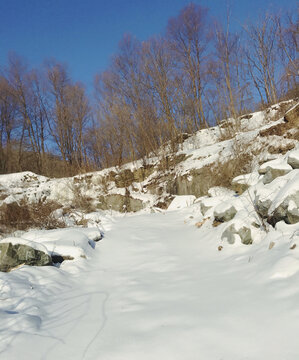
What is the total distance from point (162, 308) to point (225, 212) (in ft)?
8.05

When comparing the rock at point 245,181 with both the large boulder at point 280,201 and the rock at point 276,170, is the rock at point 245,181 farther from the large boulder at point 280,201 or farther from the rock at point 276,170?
the large boulder at point 280,201

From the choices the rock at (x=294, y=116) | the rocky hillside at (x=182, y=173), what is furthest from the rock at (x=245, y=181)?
the rock at (x=294, y=116)

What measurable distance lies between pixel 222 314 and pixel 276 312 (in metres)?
0.37

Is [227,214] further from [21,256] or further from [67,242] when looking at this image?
[21,256]

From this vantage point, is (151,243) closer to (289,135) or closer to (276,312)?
(276,312)

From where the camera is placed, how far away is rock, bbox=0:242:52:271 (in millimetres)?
3166

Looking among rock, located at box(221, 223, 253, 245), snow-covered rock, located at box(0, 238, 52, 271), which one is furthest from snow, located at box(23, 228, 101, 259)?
rock, located at box(221, 223, 253, 245)

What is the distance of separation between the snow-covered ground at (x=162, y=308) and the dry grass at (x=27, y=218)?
3452 millimetres

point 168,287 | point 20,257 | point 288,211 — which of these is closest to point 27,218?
point 20,257

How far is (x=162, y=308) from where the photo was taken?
6.07ft

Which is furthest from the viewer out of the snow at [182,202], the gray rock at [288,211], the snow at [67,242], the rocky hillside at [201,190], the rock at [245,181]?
the snow at [182,202]

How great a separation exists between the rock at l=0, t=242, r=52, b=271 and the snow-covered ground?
0.77 feet

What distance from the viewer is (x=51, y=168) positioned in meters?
19.2

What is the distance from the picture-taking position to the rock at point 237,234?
9.78 feet
